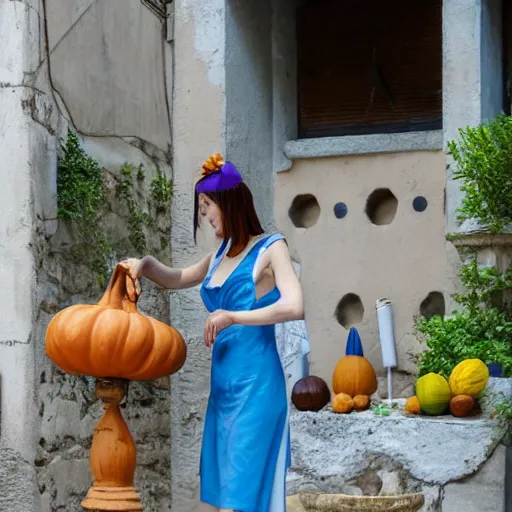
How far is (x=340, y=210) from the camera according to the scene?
6398mm

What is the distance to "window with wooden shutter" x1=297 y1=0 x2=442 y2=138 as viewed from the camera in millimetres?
6371

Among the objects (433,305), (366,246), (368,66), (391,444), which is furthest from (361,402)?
(368,66)

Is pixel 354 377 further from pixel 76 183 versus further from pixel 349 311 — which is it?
pixel 76 183

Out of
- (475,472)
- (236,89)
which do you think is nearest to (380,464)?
(475,472)

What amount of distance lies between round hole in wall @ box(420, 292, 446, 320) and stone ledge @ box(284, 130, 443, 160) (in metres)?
0.75

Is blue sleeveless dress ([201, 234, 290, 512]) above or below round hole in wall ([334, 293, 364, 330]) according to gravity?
below

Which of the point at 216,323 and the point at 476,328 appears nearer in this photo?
the point at 216,323

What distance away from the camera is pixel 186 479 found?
622 cm

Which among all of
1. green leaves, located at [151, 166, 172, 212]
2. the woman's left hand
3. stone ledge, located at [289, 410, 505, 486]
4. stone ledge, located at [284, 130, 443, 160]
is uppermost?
stone ledge, located at [284, 130, 443, 160]

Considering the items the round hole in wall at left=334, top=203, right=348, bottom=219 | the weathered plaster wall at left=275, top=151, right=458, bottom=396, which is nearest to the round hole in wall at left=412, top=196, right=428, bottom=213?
the weathered plaster wall at left=275, top=151, right=458, bottom=396

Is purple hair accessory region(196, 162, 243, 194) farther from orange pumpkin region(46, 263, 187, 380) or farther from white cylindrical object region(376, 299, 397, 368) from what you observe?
white cylindrical object region(376, 299, 397, 368)

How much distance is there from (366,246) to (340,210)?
251 mm

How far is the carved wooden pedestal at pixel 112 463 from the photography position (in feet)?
14.2

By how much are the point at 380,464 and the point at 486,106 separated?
183 cm
